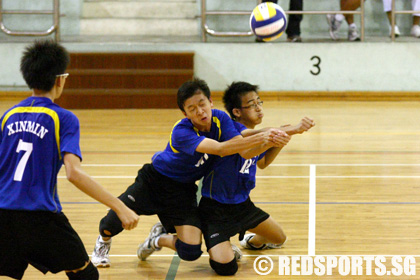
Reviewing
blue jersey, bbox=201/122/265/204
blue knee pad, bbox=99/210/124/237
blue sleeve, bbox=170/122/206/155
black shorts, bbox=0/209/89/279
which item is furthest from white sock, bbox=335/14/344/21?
black shorts, bbox=0/209/89/279

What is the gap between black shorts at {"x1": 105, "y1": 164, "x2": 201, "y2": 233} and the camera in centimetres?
359

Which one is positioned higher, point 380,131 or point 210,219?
point 210,219

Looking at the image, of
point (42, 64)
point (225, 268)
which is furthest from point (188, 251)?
point (42, 64)

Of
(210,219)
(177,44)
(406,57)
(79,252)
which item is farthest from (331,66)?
(79,252)

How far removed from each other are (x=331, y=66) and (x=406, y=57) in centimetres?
127

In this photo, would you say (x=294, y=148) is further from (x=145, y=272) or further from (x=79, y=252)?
(x=79, y=252)

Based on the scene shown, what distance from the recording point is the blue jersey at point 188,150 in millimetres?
3426

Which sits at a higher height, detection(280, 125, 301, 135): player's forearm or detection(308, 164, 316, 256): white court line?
detection(280, 125, 301, 135): player's forearm

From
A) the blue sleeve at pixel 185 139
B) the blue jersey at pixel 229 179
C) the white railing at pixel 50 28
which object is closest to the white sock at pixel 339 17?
the white railing at pixel 50 28

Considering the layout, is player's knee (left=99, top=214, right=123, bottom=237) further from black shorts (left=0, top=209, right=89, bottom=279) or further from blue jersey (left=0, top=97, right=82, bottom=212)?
blue jersey (left=0, top=97, right=82, bottom=212)

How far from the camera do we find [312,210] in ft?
15.0

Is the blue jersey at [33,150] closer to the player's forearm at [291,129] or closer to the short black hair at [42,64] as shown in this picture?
the short black hair at [42,64]

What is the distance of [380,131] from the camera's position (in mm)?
8102

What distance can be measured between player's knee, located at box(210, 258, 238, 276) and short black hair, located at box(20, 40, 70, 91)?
1.34 meters
